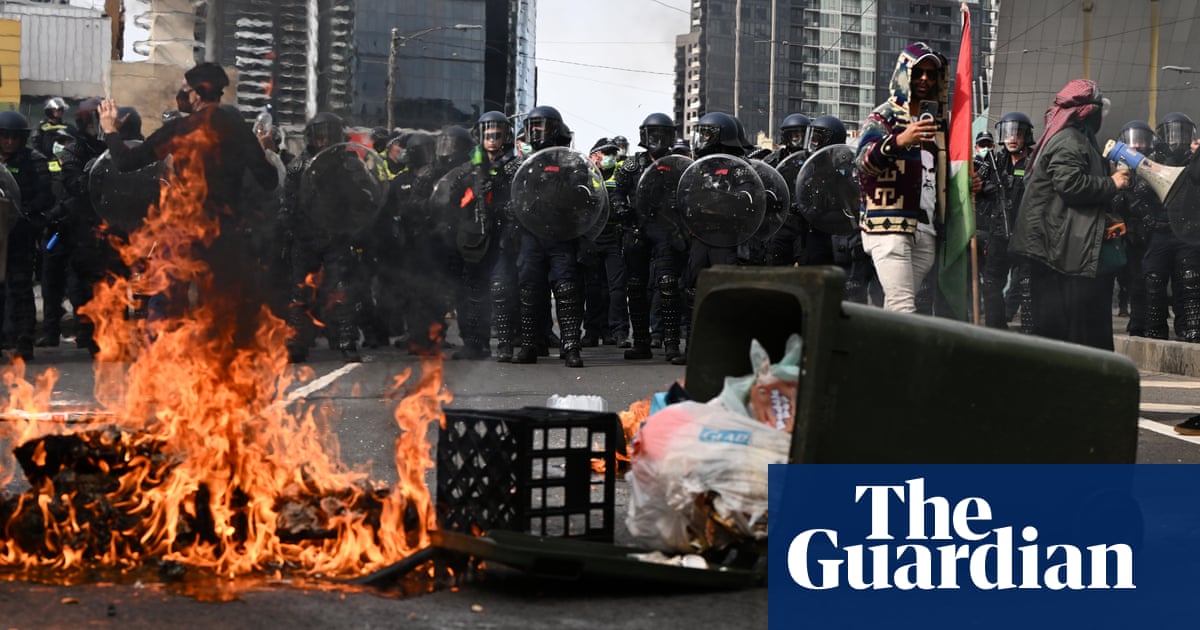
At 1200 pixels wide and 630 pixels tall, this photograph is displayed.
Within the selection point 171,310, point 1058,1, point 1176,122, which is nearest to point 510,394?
point 171,310

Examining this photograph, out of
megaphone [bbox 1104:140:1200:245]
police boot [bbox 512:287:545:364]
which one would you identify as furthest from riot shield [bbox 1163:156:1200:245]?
police boot [bbox 512:287:545:364]

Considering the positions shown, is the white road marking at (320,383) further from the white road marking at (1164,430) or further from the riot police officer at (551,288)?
the white road marking at (1164,430)

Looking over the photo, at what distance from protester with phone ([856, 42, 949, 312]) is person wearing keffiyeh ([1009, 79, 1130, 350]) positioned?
1707mm

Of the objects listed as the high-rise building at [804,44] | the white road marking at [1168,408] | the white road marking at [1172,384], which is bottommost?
the white road marking at [1168,408]

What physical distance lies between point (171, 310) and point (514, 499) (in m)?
3.22

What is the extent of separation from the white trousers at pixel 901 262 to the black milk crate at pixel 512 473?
2.82 m

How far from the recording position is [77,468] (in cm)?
502

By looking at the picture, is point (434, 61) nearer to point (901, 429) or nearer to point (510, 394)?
point (510, 394)

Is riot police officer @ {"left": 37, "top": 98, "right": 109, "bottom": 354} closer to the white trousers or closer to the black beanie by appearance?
the black beanie

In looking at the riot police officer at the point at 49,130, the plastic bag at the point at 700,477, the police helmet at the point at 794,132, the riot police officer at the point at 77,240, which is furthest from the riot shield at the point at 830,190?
the plastic bag at the point at 700,477

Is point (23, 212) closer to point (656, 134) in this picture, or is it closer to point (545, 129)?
point (545, 129)

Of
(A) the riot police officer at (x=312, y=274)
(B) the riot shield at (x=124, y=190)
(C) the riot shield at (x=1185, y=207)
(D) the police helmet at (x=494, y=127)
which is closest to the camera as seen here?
(B) the riot shield at (x=124, y=190)

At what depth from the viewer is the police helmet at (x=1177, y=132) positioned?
54.3 feet

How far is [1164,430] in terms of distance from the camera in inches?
323
